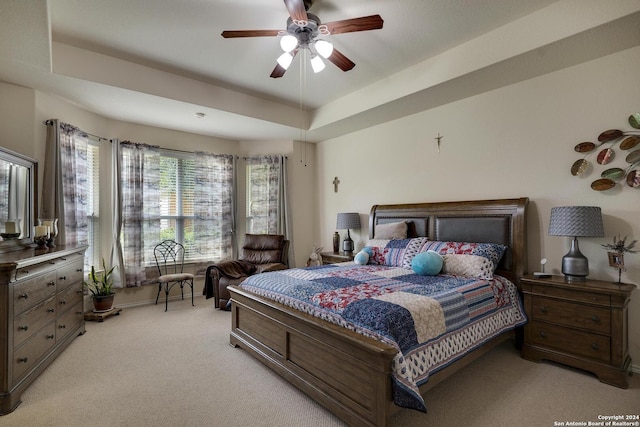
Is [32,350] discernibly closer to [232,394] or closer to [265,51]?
[232,394]

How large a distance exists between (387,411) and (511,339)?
2.18 m

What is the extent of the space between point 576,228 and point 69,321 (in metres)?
4.79

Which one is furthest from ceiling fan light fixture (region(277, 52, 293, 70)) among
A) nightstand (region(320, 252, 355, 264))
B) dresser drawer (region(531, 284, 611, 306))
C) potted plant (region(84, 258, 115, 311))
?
potted plant (region(84, 258, 115, 311))

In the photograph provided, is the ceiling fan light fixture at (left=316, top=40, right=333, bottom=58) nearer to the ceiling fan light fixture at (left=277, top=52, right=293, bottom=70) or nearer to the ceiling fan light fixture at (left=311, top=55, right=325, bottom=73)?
the ceiling fan light fixture at (left=311, top=55, right=325, bottom=73)

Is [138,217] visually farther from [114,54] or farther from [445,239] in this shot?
[445,239]

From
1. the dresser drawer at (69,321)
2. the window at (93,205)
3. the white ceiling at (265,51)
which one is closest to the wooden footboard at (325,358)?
the dresser drawer at (69,321)

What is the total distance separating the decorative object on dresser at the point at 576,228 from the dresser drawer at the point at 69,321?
4567 millimetres

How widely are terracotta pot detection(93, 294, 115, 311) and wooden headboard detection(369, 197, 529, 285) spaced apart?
386 cm

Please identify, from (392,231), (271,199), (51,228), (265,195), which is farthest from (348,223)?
(51,228)

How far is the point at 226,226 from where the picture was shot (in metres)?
5.40

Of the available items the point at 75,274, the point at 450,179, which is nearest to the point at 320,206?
the point at 450,179

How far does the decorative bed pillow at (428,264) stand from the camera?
3.00m

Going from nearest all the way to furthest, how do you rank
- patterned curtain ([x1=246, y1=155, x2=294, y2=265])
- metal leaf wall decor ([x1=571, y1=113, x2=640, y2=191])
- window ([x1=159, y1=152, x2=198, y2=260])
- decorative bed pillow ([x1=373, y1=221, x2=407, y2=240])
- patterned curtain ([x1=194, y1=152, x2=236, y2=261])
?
metal leaf wall decor ([x1=571, y1=113, x2=640, y2=191]), decorative bed pillow ([x1=373, y1=221, x2=407, y2=240]), window ([x1=159, y1=152, x2=198, y2=260]), patterned curtain ([x1=194, y1=152, x2=236, y2=261]), patterned curtain ([x1=246, y1=155, x2=294, y2=265])

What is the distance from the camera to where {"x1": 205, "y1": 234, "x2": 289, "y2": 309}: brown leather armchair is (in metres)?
4.32
